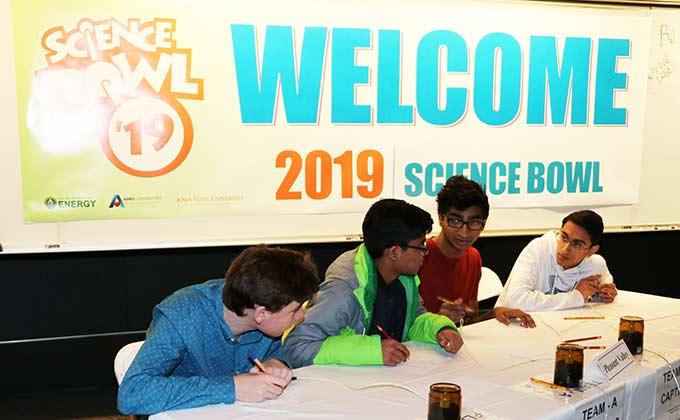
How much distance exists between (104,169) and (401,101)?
1600 mm

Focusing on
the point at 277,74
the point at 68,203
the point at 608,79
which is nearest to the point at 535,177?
the point at 608,79

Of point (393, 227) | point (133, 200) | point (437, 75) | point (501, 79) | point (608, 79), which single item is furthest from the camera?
point (608, 79)

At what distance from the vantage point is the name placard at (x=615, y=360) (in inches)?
75.7

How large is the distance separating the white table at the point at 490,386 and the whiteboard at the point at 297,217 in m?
1.44

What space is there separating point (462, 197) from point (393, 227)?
0.60m

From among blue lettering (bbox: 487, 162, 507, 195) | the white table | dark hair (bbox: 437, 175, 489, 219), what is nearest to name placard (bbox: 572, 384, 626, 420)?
the white table

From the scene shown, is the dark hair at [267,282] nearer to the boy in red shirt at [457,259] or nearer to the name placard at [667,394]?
the boy in red shirt at [457,259]

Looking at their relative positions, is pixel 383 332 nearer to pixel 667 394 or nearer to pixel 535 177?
pixel 667 394

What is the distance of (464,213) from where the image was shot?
2.72 m

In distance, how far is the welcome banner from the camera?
10.6 feet

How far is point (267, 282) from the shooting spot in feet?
5.63

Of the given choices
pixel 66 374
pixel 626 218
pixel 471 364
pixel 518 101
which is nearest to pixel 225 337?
pixel 471 364

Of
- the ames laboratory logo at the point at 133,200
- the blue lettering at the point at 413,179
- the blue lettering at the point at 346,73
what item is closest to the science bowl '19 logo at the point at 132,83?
the ames laboratory logo at the point at 133,200

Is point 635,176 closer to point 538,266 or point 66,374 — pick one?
point 538,266
